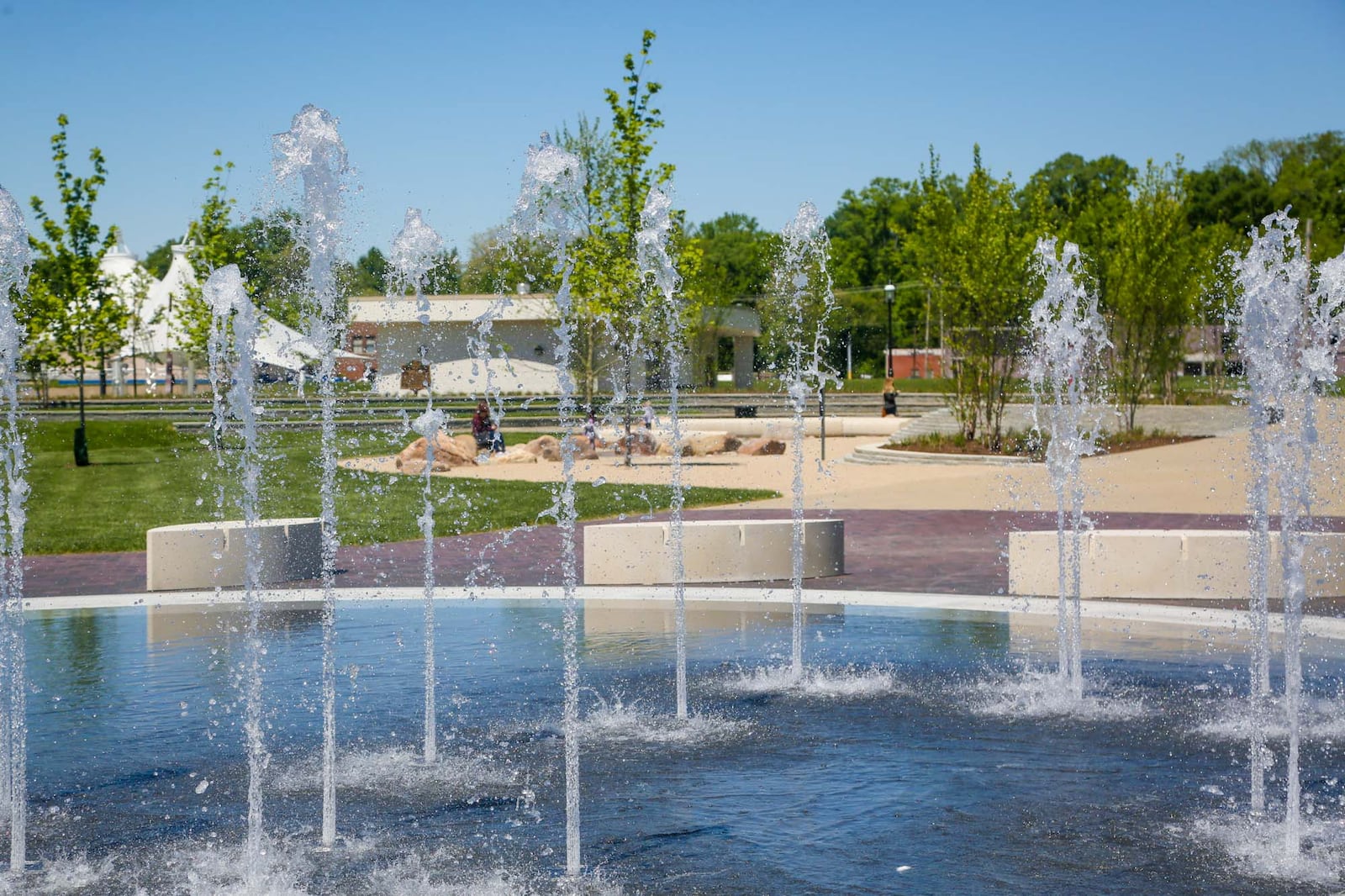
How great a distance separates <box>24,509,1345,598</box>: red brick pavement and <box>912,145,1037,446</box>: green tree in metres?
10.5

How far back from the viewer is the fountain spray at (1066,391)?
1195 cm

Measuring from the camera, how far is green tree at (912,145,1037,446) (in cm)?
2977

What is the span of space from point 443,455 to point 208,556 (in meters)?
16.6

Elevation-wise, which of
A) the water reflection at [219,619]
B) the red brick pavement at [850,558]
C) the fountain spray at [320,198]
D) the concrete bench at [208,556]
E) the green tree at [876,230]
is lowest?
the water reflection at [219,619]

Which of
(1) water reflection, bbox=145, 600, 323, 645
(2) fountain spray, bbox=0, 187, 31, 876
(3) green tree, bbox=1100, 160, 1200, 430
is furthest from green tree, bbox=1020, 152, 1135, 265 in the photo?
(2) fountain spray, bbox=0, 187, 31, 876

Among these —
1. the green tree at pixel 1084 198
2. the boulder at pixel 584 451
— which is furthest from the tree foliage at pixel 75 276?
the green tree at pixel 1084 198

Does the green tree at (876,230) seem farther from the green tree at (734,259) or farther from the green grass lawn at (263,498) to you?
the green grass lawn at (263,498)

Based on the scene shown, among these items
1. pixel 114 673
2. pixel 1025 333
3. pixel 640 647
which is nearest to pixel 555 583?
pixel 640 647

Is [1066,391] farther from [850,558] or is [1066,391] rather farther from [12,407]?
[12,407]

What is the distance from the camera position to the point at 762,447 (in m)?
34.1

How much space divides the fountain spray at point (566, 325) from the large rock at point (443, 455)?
71.8 ft

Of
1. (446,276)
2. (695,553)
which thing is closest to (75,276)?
(695,553)

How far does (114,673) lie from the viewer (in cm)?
992

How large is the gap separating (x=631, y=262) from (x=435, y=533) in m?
14.7
